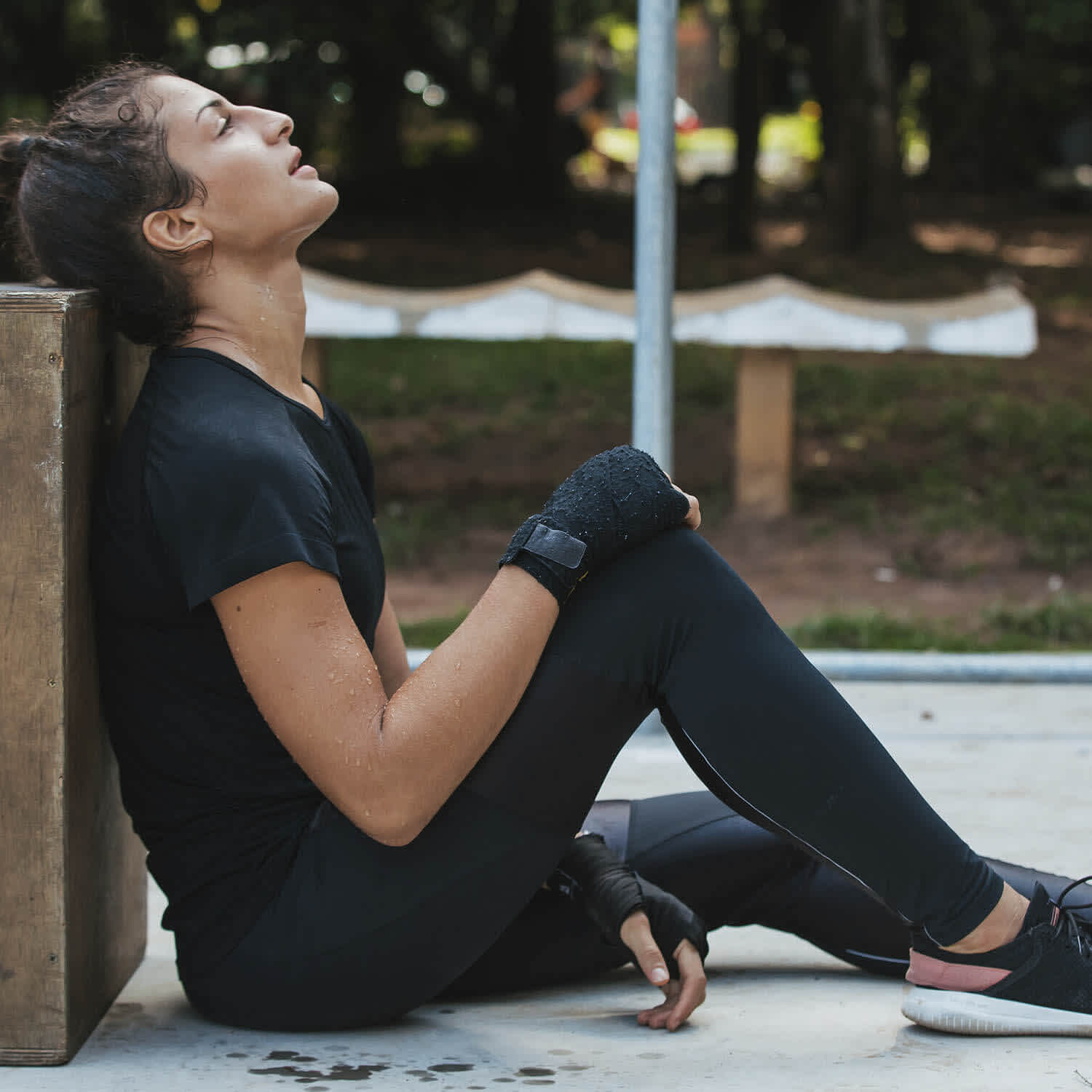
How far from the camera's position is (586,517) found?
1805 mm

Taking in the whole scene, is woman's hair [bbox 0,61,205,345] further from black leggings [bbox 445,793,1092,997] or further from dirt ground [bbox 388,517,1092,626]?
dirt ground [bbox 388,517,1092,626]

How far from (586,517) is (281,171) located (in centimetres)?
59

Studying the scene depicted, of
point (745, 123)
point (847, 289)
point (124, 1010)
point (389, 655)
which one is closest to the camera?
point (124, 1010)

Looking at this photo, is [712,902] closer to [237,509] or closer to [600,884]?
[600,884]

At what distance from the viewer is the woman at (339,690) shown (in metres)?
1.73

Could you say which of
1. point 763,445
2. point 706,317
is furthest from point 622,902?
point 763,445

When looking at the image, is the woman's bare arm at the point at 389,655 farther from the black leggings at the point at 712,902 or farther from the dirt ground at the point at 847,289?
the dirt ground at the point at 847,289

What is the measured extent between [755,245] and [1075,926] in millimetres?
12349

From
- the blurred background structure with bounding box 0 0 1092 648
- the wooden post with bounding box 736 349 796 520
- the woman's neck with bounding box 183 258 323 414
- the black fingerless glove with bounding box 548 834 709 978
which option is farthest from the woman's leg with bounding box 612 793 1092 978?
the wooden post with bounding box 736 349 796 520

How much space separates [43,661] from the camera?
Result: 1791 mm

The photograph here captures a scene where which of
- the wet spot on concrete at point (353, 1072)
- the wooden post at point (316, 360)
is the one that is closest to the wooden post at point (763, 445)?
the wooden post at point (316, 360)

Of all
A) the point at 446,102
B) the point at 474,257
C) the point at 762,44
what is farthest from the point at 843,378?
the point at 446,102

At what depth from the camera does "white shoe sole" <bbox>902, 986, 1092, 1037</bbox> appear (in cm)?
192

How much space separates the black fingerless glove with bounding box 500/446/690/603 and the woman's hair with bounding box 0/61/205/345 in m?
0.53
